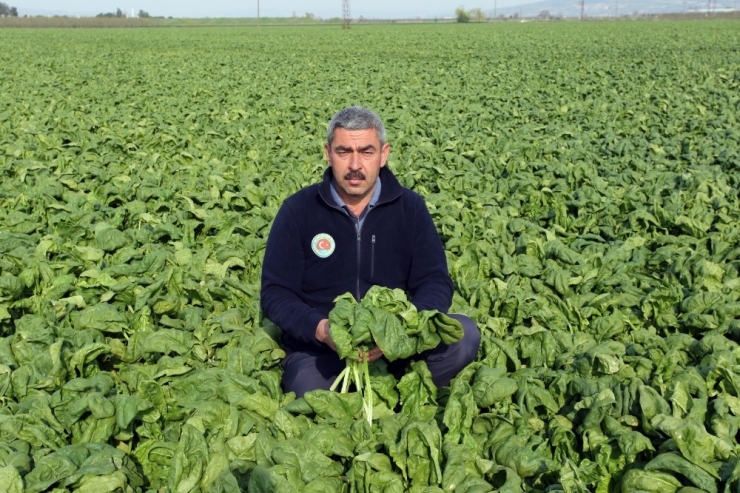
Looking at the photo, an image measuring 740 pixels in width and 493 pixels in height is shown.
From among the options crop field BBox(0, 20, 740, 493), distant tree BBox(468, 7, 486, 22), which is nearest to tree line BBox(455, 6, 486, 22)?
→ distant tree BBox(468, 7, 486, 22)

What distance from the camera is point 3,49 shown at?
40.4 metres

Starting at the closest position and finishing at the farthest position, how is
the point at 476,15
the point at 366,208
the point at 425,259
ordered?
the point at 366,208
the point at 425,259
the point at 476,15

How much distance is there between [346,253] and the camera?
188 inches

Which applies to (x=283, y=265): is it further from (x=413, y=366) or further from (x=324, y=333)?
(x=413, y=366)

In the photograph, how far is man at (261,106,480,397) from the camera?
447 cm

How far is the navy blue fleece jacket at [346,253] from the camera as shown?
4.72 m

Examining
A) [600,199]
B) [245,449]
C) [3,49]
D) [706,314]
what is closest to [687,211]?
[600,199]

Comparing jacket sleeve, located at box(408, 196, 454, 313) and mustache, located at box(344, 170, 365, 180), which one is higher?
mustache, located at box(344, 170, 365, 180)

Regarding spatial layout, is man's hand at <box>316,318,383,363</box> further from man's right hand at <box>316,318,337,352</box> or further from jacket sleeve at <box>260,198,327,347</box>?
jacket sleeve at <box>260,198,327,347</box>

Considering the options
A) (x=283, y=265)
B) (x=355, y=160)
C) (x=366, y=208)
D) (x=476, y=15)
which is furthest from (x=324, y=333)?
(x=476, y=15)

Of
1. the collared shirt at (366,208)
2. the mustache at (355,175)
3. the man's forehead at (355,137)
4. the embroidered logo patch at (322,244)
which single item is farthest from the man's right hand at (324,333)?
the man's forehead at (355,137)

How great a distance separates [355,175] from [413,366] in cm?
125

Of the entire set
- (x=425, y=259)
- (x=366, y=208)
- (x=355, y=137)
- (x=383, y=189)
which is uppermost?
(x=355, y=137)

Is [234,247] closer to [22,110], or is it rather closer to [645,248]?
[645,248]
